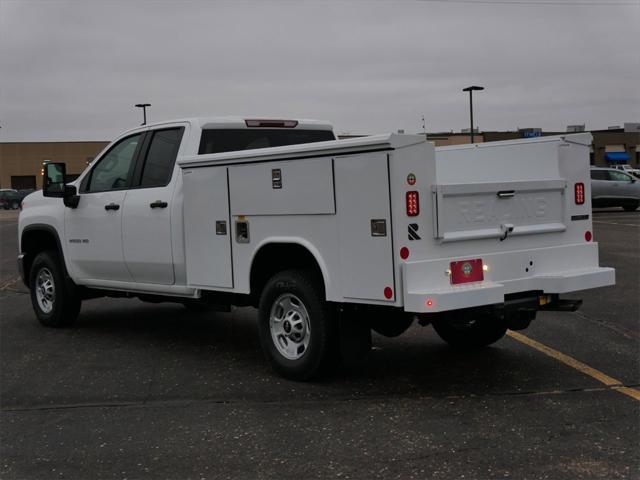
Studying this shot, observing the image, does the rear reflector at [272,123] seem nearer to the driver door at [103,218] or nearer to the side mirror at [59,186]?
the driver door at [103,218]

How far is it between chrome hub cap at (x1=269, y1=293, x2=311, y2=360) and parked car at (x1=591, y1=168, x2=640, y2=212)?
25339mm

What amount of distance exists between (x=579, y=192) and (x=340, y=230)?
Answer: 2.14m

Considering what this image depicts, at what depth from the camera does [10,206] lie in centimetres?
6100

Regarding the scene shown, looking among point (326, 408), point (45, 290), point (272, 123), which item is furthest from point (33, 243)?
point (326, 408)

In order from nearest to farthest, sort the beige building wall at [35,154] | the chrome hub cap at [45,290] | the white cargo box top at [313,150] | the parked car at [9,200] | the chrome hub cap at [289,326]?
the white cargo box top at [313,150] → the chrome hub cap at [289,326] → the chrome hub cap at [45,290] → the parked car at [9,200] → the beige building wall at [35,154]

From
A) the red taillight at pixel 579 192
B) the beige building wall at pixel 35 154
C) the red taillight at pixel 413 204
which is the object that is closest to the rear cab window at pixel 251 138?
the red taillight at pixel 413 204

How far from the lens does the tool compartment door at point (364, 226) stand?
17.0ft

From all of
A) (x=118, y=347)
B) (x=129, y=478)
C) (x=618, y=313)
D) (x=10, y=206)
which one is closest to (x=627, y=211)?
(x=618, y=313)

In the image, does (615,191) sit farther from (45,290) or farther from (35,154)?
(35,154)

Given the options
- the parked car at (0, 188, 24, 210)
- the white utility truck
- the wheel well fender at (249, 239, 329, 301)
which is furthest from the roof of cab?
the parked car at (0, 188, 24, 210)

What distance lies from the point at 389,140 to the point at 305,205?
3.22ft

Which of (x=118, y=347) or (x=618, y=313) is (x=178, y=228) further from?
(x=618, y=313)

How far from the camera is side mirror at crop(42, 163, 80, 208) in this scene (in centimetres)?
838

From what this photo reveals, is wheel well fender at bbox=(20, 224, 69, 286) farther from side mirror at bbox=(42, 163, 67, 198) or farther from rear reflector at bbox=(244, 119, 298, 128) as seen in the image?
rear reflector at bbox=(244, 119, 298, 128)
